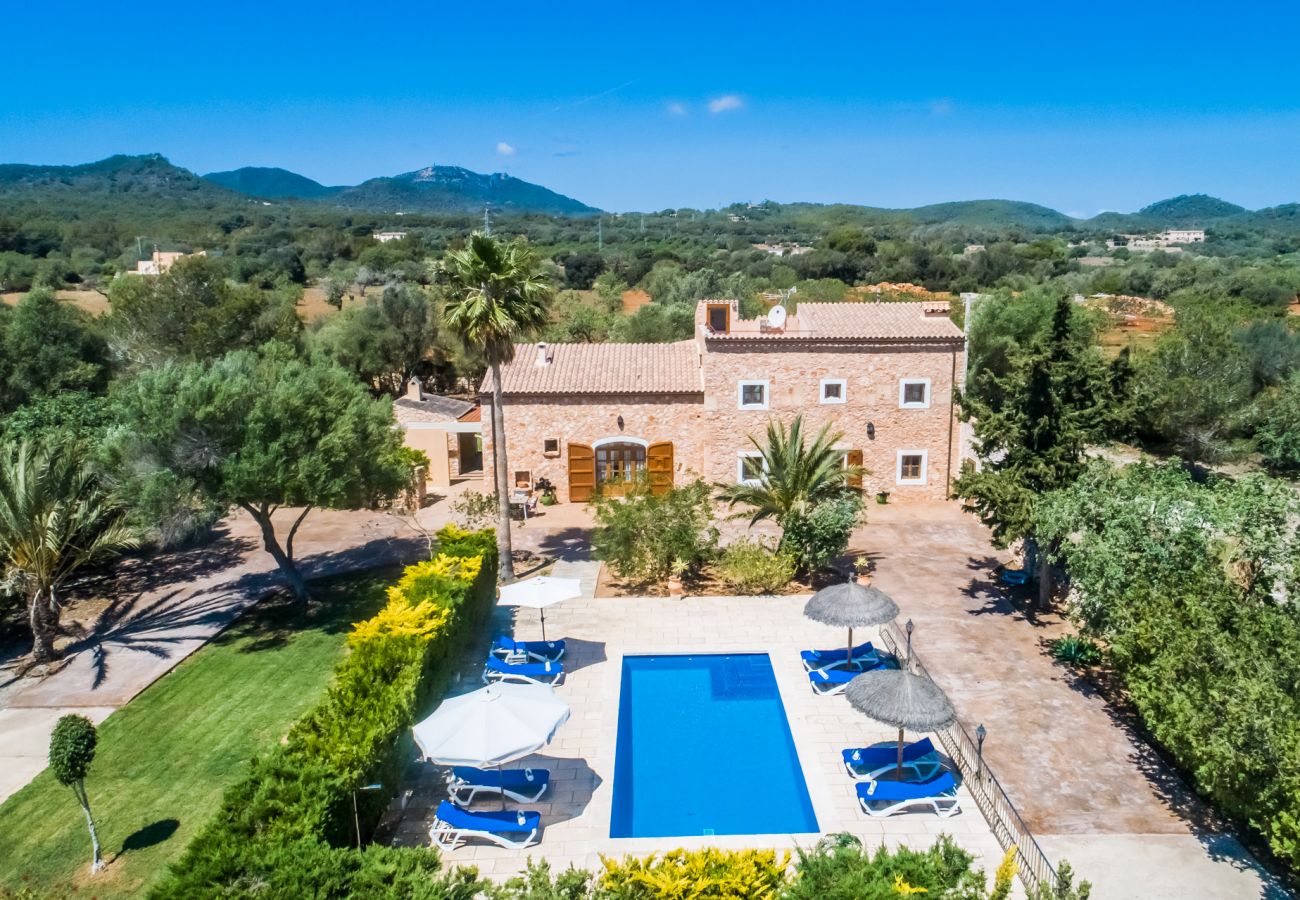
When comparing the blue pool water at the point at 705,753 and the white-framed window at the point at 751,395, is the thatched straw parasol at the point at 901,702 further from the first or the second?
the white-framed window at the point at 751,395

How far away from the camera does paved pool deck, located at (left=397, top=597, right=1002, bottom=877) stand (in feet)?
40.0

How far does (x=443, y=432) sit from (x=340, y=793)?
2171cm

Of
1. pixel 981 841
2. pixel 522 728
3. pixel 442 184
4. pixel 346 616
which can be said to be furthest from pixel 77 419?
pixel 442 184

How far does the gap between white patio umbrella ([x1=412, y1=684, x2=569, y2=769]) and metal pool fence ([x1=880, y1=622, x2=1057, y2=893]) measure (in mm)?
6477

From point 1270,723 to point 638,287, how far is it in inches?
3105

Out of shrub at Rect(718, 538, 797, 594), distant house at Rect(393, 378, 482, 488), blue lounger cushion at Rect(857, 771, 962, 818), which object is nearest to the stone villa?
distant house at Rect(393, 378, 482, 488)

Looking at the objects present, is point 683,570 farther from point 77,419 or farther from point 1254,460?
point 1254,460

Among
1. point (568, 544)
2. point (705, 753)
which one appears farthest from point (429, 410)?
point (705, 753)

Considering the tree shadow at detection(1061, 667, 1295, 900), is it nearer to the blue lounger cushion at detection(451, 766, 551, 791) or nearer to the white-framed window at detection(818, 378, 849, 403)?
the blue lounger cushion at detection(451, 766, 551, 791)

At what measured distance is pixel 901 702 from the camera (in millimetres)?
12570

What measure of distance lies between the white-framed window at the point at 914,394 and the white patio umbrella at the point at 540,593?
15170mm

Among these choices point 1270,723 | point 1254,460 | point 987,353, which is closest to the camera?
point 1270,723

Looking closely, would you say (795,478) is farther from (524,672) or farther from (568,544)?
(524,672)

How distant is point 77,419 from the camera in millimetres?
24078
